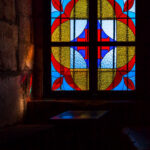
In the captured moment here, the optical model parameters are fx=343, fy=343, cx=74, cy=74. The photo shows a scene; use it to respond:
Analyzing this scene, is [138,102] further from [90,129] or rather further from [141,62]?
[90,129]

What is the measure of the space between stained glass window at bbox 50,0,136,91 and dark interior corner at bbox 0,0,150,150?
5.7 inches

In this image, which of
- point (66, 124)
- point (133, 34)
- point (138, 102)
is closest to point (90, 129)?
point (66, 124)

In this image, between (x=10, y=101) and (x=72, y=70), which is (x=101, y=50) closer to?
(x=72, y=70)

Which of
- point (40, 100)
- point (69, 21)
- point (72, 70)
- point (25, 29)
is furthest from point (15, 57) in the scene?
point (69, 21)

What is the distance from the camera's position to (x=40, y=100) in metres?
4.66

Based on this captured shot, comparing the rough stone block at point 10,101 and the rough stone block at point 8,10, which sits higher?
the rough stone block at point 8,10

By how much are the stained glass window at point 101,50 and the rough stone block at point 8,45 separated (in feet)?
2.73

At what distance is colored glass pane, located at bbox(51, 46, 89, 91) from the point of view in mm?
4895

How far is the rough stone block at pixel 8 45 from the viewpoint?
3.86m

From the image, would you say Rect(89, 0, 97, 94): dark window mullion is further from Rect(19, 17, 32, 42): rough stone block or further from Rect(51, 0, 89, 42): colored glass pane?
Rect(19, 17, 32, 42): rough stone block

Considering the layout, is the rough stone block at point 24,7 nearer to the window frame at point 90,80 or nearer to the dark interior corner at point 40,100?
the dark interior corner at point 40,100

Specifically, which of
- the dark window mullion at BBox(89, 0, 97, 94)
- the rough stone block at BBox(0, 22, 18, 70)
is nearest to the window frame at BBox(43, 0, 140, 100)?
the dark window mullion at BBox(89, 0, 97, 94)

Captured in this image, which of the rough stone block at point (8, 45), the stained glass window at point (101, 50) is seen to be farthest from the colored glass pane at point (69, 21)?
the rough stone block at point (8, 45)

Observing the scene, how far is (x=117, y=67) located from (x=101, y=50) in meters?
0.33
